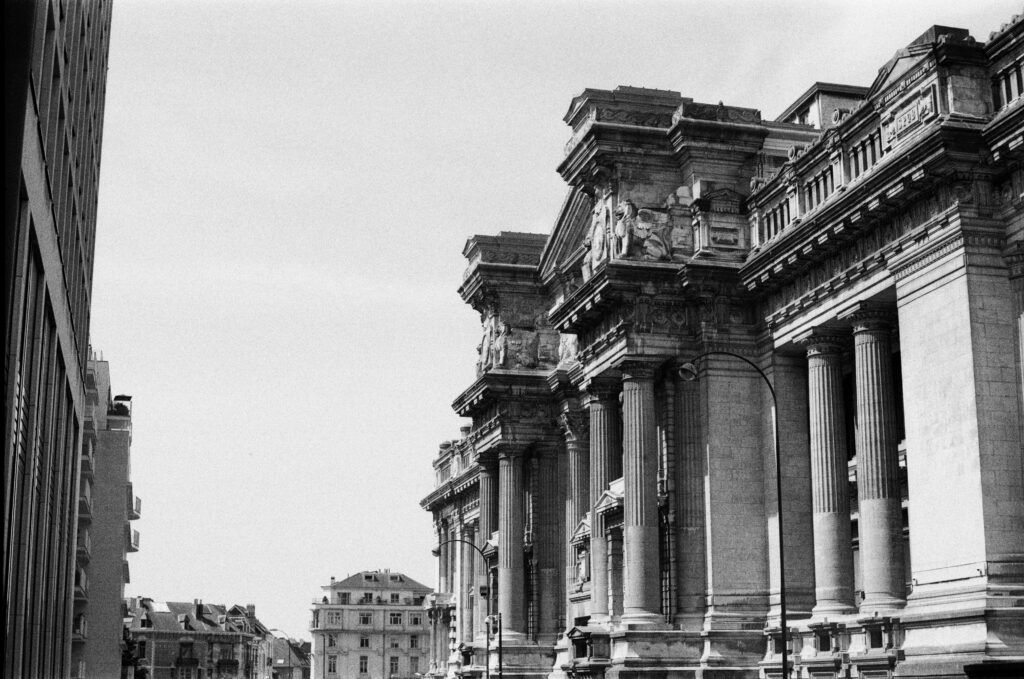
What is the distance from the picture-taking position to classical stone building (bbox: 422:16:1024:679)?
3491cm

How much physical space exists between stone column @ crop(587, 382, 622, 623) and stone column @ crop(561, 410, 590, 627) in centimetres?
691

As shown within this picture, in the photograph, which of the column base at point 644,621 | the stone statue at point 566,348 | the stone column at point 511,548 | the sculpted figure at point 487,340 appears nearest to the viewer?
the column base at point 644,621

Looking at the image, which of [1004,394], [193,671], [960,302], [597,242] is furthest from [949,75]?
[193,671]

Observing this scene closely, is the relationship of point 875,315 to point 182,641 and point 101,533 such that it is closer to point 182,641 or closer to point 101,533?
point 101,533

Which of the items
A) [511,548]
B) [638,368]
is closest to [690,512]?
[638,368]

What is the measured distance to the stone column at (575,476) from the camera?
60344mm

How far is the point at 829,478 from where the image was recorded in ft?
141

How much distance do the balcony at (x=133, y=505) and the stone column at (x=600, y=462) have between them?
56782mm

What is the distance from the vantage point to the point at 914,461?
36.9 meters

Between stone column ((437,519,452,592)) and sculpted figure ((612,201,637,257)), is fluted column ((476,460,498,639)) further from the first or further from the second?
stone column ((437,519,452,592))

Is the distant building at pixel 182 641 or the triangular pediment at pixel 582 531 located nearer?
the triangular pediment at pixel 582 531

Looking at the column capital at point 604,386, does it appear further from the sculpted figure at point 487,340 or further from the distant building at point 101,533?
the distant building at point 101,533

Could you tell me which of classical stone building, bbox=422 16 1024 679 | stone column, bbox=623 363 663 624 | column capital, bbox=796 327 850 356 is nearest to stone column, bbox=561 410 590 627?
classical stone building, bbox=422 16 1024 679

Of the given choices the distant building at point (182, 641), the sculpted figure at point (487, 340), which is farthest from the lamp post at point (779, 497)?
the distant building at point (182, 641)
